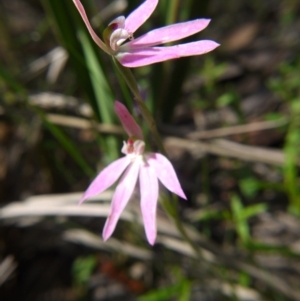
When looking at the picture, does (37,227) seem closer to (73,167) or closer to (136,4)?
(73,167)

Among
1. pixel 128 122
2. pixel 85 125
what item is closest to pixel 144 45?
pixel 128 122

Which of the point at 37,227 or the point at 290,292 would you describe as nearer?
the point at 290,292

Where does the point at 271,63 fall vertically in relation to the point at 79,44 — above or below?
below

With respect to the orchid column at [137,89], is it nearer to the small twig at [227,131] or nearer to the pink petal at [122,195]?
the pink petal at [122,195]

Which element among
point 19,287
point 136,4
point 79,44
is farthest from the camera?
point 19,287

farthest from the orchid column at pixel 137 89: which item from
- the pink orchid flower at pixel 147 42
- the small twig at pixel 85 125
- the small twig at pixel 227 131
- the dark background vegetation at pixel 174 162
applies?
the small twig at pixel 227 131

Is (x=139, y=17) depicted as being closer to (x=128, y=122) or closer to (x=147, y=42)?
(x=147, y=42)

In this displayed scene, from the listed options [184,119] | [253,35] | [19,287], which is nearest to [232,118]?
[184,119]
